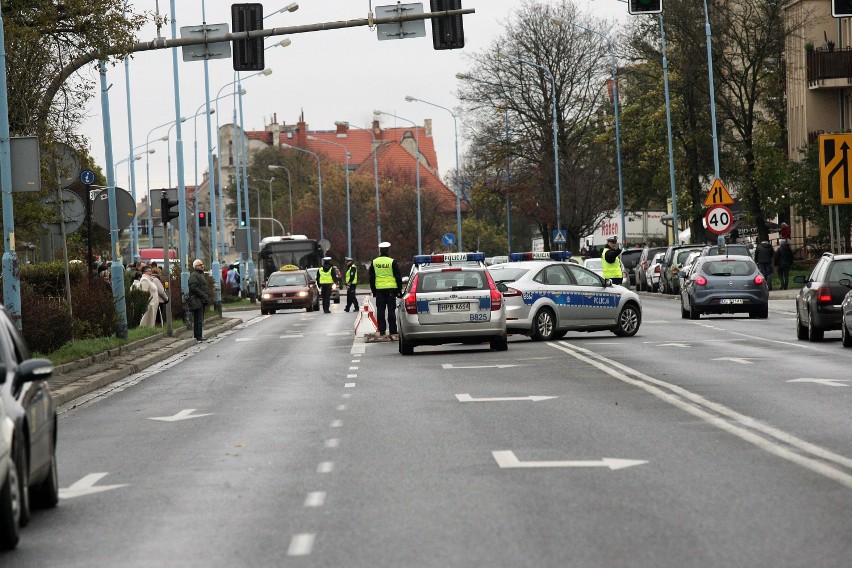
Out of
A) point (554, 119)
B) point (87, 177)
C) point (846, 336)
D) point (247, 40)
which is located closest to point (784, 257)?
point (846, 336)

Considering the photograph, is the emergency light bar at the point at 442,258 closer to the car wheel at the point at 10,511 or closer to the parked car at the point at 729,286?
the parked car at the point at 729,286

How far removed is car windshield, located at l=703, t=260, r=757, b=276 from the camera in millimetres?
36281

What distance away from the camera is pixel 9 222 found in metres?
21.9

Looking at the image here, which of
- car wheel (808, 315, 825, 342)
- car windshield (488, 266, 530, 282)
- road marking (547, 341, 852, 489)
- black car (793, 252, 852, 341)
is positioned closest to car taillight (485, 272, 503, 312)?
car windshield (488, 266, 530, 282)

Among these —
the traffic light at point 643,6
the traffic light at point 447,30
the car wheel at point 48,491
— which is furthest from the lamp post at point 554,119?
the car wheel at point 48,491

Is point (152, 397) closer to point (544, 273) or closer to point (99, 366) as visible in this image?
point (99, 366)

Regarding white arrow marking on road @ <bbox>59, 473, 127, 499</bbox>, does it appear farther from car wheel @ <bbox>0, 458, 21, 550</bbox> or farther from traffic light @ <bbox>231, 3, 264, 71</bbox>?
traffic light @ <bbox>231, 3, 264, 71</bbox>

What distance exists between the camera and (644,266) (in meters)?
63.6

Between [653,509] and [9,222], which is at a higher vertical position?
[9,222]

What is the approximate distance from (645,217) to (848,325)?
64803mm

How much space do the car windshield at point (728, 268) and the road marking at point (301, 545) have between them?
2892cm

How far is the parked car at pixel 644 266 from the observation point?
63.1 meters

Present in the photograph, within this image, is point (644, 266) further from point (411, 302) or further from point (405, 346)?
point (411, 302)

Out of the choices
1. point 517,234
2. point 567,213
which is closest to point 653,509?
point 567,213
